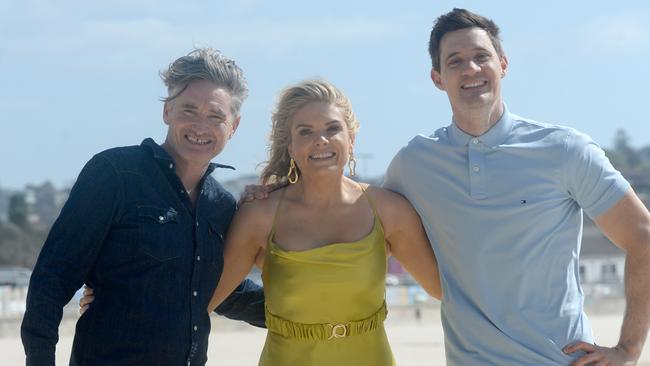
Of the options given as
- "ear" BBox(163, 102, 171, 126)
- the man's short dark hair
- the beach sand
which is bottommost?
the beach sand

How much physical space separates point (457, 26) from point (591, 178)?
95cm

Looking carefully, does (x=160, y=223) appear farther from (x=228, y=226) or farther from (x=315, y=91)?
(x=315, y=91)

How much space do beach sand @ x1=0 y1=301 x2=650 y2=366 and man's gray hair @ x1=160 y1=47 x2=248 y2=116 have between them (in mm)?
13886

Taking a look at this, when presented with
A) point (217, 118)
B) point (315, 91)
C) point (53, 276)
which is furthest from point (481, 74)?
point (53, 276)

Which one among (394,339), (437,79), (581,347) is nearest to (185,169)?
(437,79)

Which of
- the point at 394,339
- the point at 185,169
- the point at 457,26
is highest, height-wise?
the point at 457,26

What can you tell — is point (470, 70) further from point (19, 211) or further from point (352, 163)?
point (19, 211)

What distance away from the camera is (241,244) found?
5.15m

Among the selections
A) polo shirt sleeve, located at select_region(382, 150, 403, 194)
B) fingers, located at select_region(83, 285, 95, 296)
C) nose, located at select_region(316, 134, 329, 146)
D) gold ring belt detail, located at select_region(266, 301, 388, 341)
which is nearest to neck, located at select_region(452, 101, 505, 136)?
polo shirt sleeve, located at select_region(382, 150, 403, 194)

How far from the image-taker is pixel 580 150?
4730 millimetres

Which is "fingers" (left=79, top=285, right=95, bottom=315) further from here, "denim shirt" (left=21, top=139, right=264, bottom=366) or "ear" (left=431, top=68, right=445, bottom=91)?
"ear" (left=431, top=68, right=445, bottom=91)

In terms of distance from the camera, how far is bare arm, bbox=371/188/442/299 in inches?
206

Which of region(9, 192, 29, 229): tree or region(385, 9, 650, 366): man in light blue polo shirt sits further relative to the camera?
region(9, 192, 29, 229): tree

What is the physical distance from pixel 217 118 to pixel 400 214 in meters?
0.98
